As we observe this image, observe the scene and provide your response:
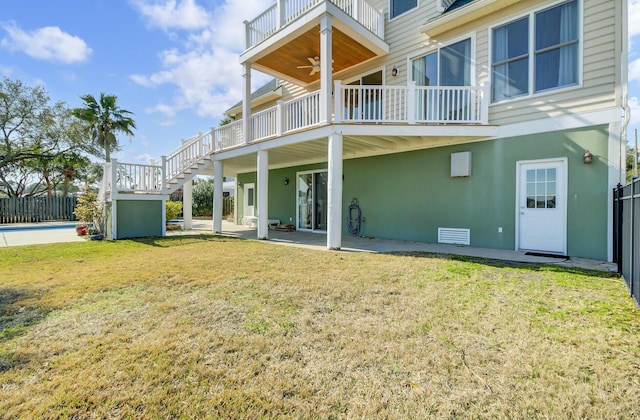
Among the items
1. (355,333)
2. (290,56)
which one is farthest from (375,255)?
(290,56)

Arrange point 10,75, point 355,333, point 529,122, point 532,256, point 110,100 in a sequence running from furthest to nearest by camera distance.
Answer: point 10,75 → point 110,100 → point 529,122 → point 532,256 → point 355,333

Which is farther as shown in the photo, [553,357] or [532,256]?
[532,256]

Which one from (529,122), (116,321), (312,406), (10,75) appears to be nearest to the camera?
(312,406)

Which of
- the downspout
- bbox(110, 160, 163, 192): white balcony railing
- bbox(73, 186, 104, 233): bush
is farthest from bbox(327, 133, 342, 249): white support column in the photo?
bbox(73, 186, 104, 233): bush

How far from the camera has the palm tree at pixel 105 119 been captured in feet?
49.8

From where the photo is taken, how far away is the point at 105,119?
15531 millimetres

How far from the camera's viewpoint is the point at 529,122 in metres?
6.44

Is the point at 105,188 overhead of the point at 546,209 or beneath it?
overhead

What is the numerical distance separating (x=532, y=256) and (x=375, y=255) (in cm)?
306

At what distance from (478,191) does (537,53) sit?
3.09 m

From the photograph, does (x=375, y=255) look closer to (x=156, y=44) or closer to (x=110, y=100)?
(x=156, y=44)

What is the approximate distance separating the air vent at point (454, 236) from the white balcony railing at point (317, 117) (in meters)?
2.60

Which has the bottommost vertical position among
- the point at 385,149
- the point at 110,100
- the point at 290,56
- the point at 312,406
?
the point at 312,406

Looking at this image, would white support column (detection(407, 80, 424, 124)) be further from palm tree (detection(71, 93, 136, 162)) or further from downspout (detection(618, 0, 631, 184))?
palm tree (detection(71, 93, 136, 162))
